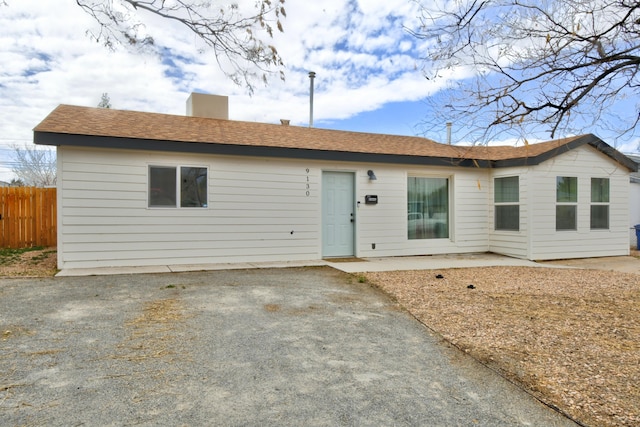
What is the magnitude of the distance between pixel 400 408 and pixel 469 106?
13.5 ft

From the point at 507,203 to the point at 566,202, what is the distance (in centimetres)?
150

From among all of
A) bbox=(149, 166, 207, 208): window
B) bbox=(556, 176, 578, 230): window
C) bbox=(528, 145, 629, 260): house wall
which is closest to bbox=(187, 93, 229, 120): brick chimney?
bbox=(149, 166, 207, 208): window

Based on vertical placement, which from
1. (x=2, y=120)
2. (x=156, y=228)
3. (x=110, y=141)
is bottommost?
(x=156, y=228)

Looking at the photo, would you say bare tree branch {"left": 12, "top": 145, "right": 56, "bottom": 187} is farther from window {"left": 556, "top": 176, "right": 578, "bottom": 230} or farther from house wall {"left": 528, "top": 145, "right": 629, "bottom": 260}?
window {"left": 556, "top": 176, "right": 578, "bottom": 230}

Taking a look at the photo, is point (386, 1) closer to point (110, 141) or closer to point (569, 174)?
point (110, 141)

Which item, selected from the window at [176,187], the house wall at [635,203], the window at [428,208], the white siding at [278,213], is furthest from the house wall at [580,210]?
the window at [176,187]

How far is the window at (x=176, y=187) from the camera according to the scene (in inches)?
330

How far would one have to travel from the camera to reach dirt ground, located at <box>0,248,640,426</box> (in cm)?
308

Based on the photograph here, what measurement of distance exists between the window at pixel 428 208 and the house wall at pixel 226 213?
18 centimetres

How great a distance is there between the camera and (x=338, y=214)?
10039mm

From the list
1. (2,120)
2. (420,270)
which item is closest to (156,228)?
(420,270)

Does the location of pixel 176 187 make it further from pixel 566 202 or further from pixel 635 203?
pixel 635 203

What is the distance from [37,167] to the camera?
2898 centimetres

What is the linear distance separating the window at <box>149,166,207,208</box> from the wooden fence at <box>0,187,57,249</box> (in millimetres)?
5447
